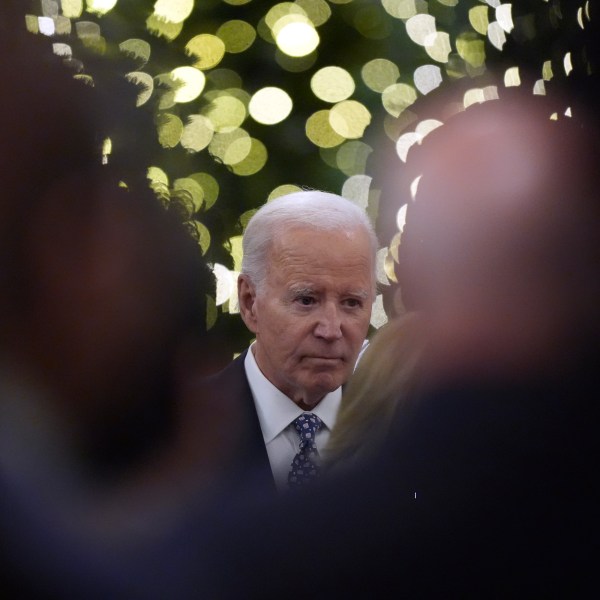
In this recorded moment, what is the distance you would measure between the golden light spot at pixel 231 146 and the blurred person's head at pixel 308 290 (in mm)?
80

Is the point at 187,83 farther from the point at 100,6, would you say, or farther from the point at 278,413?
the point at 278,413

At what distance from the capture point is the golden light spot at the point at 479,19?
0.49m

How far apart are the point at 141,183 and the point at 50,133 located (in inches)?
3.7

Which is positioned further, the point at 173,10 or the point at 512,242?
the point at 173,10

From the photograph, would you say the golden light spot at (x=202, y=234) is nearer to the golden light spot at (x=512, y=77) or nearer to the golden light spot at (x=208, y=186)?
the golden light spot at (x=208, y=186)

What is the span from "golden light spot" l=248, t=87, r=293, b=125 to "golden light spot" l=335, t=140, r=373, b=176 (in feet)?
0.21

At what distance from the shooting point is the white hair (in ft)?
2.32

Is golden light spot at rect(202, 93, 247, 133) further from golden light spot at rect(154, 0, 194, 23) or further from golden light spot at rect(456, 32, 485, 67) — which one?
golden light spot at rect(456, 32, 485, 67)

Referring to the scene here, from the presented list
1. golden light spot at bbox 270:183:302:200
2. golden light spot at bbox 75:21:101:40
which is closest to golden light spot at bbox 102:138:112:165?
golden light spot at bbox 75:21:101:40

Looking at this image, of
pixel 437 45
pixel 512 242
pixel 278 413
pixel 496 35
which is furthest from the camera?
pixel 278 413

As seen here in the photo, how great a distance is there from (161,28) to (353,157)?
0.16m

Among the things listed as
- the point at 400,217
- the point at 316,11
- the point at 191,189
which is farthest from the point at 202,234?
the point at 316,11

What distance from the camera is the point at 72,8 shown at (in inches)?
20.8

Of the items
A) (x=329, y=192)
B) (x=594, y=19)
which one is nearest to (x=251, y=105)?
(x=329, y=192)
